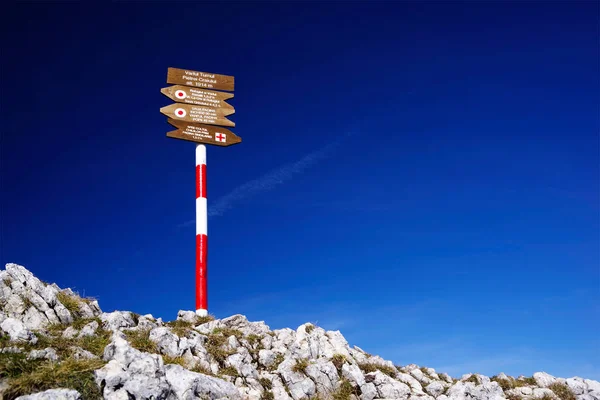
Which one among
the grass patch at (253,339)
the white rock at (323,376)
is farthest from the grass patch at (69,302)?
the white rock at (323,376)

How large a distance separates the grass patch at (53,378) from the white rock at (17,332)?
3.25 meters

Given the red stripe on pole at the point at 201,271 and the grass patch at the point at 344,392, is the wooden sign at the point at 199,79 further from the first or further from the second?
the grass patch at the point at 344,392

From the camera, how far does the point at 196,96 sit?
35406 millimetres

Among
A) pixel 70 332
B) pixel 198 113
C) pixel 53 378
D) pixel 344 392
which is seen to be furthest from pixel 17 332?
pixel 198 113

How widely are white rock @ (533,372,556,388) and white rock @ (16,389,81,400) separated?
27111 mm

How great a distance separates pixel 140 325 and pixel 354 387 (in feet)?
37.9

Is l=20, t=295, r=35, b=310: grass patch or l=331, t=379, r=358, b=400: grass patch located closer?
l=331, t=379, r=358, b=400: grass patch

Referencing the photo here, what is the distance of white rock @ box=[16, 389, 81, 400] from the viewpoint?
14.3 metres

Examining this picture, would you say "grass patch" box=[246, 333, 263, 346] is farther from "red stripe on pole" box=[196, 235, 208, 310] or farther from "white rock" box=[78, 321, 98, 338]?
"white rock" box=[78, 321, 98, 338]

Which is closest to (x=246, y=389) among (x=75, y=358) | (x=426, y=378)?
(x=75, y=358)

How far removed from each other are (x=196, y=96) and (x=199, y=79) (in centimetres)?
144

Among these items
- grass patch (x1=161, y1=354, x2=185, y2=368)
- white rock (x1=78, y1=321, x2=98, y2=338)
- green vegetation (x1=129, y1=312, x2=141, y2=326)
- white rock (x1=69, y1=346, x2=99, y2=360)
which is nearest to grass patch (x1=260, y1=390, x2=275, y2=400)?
grass patch (x1=161, y1=354, x2=185, y2=368)

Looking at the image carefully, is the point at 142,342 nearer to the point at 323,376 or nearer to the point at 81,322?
the point at 81,322

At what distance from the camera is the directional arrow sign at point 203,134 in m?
33.7
